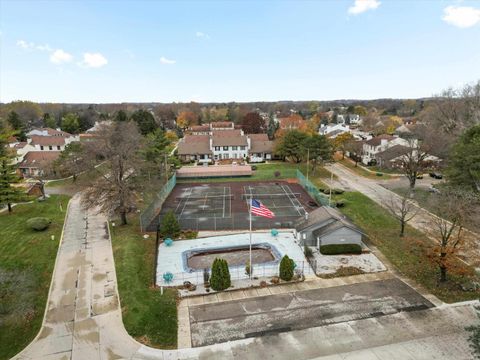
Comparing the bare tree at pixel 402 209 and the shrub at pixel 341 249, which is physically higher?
the bare tree at pixel 402 209

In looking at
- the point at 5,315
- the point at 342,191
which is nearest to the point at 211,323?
the point at 5,315

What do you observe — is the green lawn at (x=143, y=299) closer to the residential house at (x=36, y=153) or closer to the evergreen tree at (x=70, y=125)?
the residential house at (x=36, y=153)

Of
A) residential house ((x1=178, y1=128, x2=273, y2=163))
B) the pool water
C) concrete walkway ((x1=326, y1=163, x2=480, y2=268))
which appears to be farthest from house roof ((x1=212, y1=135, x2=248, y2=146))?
the pool water

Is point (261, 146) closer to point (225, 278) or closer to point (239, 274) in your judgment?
point (239, 274)

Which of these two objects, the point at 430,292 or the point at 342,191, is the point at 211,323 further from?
the point at 342,191

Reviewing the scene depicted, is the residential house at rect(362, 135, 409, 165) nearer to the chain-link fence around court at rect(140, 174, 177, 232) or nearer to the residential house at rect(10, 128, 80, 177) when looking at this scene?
the chain-link fence around court at rect(140, 174, 177, 232)

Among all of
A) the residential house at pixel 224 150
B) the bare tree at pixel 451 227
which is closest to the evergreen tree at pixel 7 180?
the residential house at pixel 224 150
